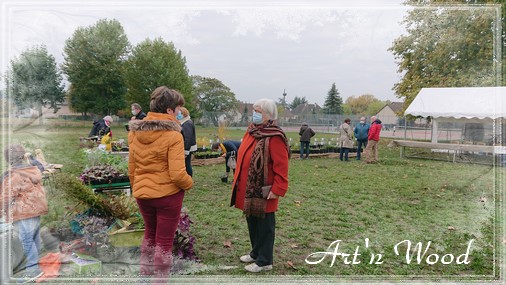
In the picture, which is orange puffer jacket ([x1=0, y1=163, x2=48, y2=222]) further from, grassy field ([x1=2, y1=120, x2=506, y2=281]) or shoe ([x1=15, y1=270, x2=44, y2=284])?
shoe ([x1=15, y1=270, x2=44, y2=284])

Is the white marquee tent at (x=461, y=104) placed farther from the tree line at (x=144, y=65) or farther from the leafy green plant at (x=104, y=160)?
the leafy green plant at (x=104, y=160)

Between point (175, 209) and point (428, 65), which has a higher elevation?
point (428, 65)

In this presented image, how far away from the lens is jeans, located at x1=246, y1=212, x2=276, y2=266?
3.40 m

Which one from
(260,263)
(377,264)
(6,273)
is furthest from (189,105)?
(377,264)

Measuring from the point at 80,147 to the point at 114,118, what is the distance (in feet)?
2.09

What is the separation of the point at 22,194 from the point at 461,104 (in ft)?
15.0

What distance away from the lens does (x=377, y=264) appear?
3.60 metres

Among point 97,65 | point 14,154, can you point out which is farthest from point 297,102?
point 14,154

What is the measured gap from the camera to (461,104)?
387 centimetres

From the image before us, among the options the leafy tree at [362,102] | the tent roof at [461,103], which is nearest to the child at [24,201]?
the leafy tree at [362,102]

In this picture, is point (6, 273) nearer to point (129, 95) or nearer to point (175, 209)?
point (175, 209)

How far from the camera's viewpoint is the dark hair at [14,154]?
2.91m

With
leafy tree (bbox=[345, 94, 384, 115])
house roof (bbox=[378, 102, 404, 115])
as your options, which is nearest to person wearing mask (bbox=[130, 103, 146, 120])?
leafy tree (bbox=[345, 94, 384, 115])

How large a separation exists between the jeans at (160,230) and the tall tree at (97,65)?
116 centimetres
